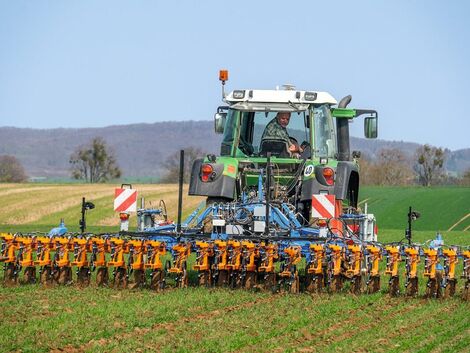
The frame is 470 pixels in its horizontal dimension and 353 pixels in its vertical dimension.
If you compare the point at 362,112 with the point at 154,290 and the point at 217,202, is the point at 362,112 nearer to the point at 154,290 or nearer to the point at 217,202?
the point at 217,202

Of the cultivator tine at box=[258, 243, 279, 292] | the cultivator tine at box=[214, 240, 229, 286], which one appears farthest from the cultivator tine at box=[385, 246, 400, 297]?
the cultivator tine at box=[214, 240, 229, 286]

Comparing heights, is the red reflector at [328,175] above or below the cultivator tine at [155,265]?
above

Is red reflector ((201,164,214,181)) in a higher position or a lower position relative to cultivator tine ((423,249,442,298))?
higher

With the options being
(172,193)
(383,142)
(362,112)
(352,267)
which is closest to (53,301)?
(352,267)

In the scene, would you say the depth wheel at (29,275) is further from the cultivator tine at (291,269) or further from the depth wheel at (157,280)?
the cultivator tine at (291,269)

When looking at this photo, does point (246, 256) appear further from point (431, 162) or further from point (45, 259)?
point (431, 162)

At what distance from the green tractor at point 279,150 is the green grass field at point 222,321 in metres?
1.87

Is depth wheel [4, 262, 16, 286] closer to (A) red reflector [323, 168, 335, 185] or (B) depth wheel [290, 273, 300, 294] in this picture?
(B) depth wheel [290, 273, 300, 294]

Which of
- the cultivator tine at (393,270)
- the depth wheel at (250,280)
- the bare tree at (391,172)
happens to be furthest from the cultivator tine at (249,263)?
the bare tree at (391,172)

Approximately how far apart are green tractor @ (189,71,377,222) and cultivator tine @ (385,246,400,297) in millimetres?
1590

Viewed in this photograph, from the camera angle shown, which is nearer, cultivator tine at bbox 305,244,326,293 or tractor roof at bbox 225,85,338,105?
cultivator tine at bbox 305,244,326,293

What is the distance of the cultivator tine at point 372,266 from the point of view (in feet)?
47.7

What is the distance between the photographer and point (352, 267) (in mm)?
14500

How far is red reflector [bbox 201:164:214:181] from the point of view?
53.2 feet
